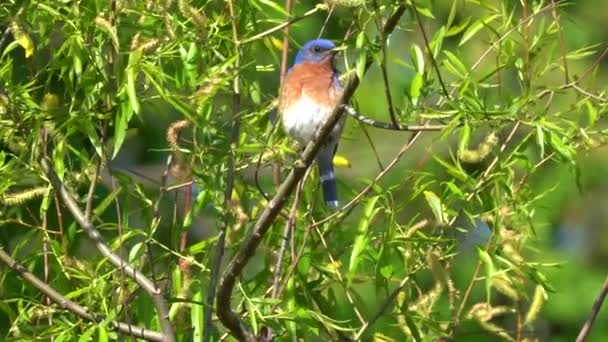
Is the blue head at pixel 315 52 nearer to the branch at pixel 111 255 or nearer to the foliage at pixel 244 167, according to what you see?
the foliage at pixel 244 167

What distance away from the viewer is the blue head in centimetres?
439

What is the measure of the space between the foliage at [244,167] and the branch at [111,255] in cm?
3

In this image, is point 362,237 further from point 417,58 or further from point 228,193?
point 417,58

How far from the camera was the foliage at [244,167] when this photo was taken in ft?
10.8

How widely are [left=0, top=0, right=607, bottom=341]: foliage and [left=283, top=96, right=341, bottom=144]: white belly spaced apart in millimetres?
182

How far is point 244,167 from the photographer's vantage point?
3598 millimetres

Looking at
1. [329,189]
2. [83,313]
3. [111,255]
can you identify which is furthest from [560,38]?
[83,313]

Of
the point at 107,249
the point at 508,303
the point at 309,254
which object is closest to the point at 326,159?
the point at 309,254

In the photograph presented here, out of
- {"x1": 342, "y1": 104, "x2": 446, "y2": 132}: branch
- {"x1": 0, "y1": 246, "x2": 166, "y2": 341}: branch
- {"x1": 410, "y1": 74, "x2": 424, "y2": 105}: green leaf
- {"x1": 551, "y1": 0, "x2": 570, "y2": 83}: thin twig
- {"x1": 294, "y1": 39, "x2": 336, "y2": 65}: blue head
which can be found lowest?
{"x1": 0, "y1": 246, "x2": 166, "y2": 341}: branch

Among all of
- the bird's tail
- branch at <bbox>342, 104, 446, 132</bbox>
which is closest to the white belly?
the bird's tail

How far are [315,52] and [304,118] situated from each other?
286 mm

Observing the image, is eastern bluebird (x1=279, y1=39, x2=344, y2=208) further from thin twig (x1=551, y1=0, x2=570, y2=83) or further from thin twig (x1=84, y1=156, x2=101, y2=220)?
thin twig (x1=551, y1=0, x2=570, y2=83)

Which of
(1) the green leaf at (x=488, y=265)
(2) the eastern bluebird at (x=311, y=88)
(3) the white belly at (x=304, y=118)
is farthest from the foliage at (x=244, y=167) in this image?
(2) the eastern bluebird at (x=311, y=88)

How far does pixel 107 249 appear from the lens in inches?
137
